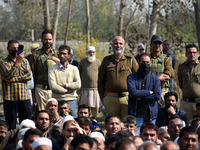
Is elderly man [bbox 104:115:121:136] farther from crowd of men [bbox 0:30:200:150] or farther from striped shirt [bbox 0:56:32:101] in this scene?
striped shirt [bbox 0:56:32:101]

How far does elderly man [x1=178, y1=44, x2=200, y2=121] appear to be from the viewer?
8328 mm

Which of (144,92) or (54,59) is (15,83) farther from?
(144,92)

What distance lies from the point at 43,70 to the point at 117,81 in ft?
5.02

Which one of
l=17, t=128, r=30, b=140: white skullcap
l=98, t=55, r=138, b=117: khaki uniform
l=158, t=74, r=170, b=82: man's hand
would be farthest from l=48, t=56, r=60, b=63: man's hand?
l=17, t=128, r=30, b=140: white skullcap

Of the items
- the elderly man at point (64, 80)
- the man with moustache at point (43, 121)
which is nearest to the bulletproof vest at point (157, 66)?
the elderly man at point (64, 80)

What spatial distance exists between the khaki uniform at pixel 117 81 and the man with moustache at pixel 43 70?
1.10 metres

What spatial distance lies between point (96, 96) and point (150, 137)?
395 cm

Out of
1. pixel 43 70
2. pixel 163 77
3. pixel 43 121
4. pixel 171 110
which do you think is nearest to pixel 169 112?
pixel 171 110

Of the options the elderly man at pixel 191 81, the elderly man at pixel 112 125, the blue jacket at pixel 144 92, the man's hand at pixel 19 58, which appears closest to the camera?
the elderly man at pixel 112 125

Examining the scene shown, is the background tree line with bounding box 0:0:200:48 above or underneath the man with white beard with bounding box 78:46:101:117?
above

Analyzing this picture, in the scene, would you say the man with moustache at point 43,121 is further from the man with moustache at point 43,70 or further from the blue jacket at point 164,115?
the blue jacket at point 164,115

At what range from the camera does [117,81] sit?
784 cm

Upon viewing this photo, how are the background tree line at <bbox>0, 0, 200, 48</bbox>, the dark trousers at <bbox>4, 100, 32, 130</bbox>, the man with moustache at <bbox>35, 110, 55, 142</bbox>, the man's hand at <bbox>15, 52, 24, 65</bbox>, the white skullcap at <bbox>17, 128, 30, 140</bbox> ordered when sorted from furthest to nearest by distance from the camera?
the background tree line at <bbox>0, 0, 200, 48</bbox> < the dark trousers at <bbox>4, 100, 32, 130</bbox> < the man's hand at <bbox>15, 52, 24, 65</bbox> < the man with moustache at <bbox>35, 110, 55, 142</bbox> < the white skullcap at <bbox>17, 128, 30, 140</bbox>

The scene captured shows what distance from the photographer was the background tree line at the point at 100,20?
575 inches
